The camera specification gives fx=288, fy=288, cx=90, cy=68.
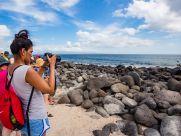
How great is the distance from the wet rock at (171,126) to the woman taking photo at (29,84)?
4343mm

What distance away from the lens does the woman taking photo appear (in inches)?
129

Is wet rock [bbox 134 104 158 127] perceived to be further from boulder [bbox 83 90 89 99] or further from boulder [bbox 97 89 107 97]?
boulder [bbox 83 90 89 99]

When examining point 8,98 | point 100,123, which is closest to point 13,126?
point 8,98

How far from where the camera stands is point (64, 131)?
24.5 ft

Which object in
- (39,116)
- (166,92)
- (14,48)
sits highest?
(14,48)

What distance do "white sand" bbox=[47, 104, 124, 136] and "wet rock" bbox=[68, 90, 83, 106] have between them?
41 centimetres

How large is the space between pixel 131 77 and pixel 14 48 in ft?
27.8

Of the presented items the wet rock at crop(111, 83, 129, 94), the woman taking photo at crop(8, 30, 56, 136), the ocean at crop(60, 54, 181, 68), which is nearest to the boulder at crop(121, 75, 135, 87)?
the wet rock at crop(111, 83, 129, 94)

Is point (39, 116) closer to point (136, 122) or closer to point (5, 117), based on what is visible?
point (5, 117)

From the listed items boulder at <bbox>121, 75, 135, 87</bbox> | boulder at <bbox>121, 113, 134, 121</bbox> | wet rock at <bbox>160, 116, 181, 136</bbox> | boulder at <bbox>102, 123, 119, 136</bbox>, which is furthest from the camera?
boulder at <bbox>121, 75, 135, 87</bbox>

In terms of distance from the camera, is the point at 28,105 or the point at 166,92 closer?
the point at 28,105

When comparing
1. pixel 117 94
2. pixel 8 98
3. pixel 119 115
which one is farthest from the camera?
pixel 117 94

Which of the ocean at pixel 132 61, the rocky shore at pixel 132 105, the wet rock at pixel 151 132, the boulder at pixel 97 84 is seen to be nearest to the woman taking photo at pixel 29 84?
Answer: the rocky shore at pixel 132 105

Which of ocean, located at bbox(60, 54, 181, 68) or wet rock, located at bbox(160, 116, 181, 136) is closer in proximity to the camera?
wet rock, located at bbox(160, 116, 181, 136)
